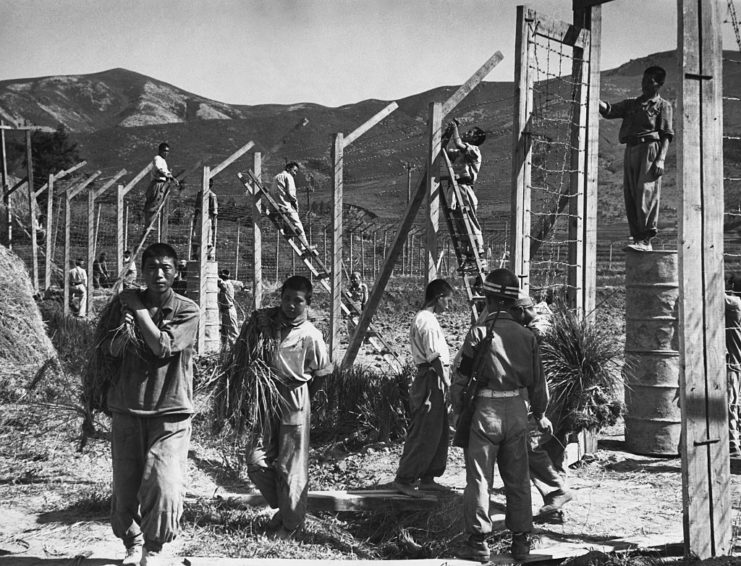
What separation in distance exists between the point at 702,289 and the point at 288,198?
951cm

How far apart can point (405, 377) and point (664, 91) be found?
100470 millimetres

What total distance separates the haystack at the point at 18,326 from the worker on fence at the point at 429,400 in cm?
553

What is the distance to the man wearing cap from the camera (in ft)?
17.5

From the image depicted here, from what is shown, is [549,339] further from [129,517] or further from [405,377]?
[129,517]

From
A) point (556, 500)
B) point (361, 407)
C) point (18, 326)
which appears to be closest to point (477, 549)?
point (556, 500)

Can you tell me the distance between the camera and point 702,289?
17.2 ft

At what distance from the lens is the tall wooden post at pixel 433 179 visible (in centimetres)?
913

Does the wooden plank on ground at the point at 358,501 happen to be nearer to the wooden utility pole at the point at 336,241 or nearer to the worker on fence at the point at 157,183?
the wooden utility pole at the point at 336,241

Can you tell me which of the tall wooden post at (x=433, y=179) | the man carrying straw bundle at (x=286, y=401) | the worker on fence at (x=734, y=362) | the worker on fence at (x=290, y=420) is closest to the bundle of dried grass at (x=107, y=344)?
the man carrying straw bundle at (x=286, y=401)

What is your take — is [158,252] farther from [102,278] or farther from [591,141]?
[102,278]

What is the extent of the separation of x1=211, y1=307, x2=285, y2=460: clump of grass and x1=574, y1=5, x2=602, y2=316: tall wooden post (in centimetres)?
393

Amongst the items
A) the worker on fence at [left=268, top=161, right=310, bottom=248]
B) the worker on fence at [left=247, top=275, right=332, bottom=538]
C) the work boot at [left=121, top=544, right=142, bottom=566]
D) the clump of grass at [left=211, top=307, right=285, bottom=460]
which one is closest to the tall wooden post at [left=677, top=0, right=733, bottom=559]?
the worker on fence at [left=247, top=275, right=332, bottom=538]

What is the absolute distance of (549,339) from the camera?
6.79 metres

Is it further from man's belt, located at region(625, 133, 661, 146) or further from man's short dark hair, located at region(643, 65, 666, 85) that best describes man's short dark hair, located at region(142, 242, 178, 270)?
man's short dark hair, located at region(643, 65, 666, 85)
